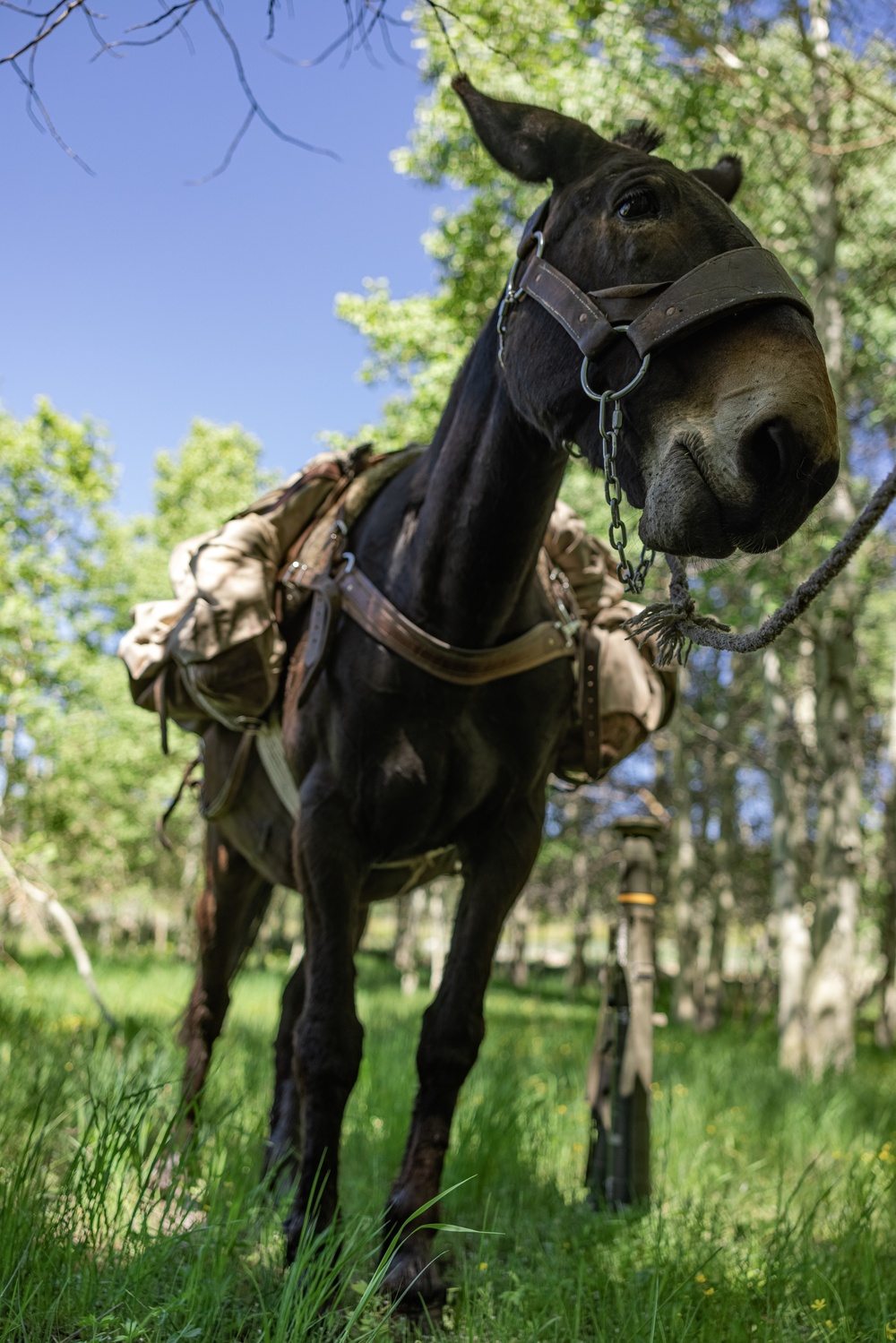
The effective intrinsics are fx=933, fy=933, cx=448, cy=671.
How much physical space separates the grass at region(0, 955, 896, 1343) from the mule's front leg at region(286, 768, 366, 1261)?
0.63 ft

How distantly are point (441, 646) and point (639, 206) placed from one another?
1197 mm

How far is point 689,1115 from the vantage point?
529 centimetres

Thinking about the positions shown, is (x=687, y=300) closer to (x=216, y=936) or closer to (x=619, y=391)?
(x=619, y=391)

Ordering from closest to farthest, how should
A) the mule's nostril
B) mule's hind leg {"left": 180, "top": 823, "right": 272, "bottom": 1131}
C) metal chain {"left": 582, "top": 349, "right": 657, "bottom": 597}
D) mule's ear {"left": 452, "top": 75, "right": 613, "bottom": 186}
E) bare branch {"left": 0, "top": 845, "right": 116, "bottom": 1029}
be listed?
the mule's nostril, metal chain {"left": 582, "top": 349, "right": 657, "bottom": 597}, mule's ear {"left": 452, "top": 75, "right": 613, "bottom": 186}, mule's hind leg {"left": 180, "top": 823, "right": 272, "bottom": 1131}, bare branch {"left": 0, "top": 845, "right": 116, "bottom": 1029}

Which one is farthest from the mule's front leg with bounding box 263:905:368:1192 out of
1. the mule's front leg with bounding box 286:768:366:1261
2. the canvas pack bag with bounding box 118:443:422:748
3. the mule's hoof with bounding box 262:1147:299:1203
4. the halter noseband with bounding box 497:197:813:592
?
the halter noseband with bounding box 497:197:813:592

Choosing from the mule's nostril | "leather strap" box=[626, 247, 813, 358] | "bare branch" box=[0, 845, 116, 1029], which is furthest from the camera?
"bare branch" box=[0, 845, 116, 1029]

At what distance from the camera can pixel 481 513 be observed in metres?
2.56

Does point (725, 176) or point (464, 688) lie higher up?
point (725, 176)

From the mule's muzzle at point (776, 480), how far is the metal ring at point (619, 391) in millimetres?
309

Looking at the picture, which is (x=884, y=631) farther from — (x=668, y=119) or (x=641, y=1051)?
(x=641, y=1051)

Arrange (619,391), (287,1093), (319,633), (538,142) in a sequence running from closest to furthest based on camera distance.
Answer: (619,391)
(538,142)
(319,633)
(287,1093)

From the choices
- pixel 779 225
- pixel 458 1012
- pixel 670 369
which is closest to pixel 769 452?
pixel 670 369

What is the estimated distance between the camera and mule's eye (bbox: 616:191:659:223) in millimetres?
2020

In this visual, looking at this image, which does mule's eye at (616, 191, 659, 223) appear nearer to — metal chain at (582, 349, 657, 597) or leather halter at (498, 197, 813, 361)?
leather halter at (498, 197, 813, 361)
